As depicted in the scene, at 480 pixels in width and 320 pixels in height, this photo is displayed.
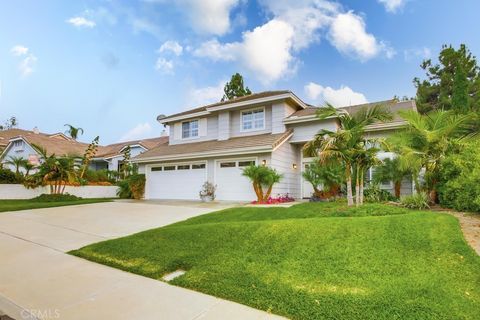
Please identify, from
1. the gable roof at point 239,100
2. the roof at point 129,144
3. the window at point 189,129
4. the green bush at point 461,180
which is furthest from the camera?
the roof at point 129,144

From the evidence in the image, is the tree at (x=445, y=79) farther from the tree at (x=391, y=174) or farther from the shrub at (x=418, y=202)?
the shrub at (x=418, y=202)

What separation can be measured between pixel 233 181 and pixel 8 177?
14062mm

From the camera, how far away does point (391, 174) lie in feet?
37.8

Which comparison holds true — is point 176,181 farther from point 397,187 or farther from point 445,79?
point 445,79

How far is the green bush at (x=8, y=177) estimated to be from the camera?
16.7 metres

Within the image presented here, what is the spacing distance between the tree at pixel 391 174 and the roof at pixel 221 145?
14.9 ft

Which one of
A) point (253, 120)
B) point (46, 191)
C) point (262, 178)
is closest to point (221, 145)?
point (253, 120)

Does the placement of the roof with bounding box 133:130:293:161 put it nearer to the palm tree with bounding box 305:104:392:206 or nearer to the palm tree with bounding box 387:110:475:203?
the palm tree with bounding box 305:104:392:206

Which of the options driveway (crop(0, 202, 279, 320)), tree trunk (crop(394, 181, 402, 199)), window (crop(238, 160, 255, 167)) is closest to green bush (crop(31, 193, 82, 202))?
driveway (crop(0, 202, 279, 320))

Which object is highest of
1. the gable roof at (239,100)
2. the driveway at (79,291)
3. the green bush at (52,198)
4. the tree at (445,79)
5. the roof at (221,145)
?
the tree at (445,79)

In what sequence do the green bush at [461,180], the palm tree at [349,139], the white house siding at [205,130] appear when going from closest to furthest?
the green bush at [461,180], the palm tree at [349,139], the white house siding at [205,130]

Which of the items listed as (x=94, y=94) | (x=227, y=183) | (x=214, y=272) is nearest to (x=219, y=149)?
(x=227, y=183)

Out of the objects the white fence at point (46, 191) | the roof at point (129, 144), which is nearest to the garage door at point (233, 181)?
the white fence at point (46, 191)

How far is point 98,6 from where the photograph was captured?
10.6 metres
